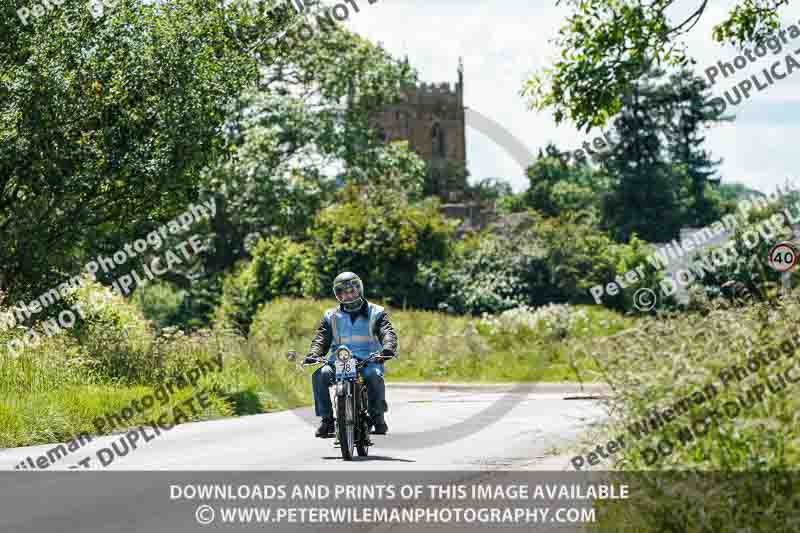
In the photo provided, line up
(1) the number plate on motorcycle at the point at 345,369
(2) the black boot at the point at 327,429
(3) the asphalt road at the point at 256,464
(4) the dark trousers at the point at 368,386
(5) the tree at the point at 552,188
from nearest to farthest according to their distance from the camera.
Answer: (3) the asphalt road at the point at 256,464 → (1) the number plate on motorcycle at the point at 345,369 → (4) the dark trousers at the point at 368,386 → (2) the black boot at the point at 327,429 → (5) the tree at the point at 552,188

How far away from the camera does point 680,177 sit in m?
94.3

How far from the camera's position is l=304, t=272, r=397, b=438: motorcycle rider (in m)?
12.5

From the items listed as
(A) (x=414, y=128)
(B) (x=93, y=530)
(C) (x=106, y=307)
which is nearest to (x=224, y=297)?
(C) (x=106, y=307)

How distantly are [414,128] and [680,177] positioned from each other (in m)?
65.5

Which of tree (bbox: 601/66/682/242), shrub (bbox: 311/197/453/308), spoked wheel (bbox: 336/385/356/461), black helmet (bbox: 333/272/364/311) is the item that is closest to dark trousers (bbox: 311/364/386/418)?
spoked wheel (bbox: 336/385/356/461)

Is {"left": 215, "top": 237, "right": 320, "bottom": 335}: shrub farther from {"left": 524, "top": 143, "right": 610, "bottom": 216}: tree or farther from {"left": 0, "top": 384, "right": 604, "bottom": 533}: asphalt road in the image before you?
{"left": 524, "top": 143, "right": 610, "bottom": 216}: tree

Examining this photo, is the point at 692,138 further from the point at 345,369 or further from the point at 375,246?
the point at 345,369

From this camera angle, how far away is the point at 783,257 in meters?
20.1

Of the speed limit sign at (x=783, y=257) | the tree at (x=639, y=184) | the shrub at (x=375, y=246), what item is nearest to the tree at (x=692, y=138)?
the tree at (x=639, y=184)

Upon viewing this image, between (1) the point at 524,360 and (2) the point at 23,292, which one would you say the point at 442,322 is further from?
(2) the point at 23,292

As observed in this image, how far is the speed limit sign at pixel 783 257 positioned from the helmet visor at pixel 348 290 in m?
9.28

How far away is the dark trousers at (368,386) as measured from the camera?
12453mm

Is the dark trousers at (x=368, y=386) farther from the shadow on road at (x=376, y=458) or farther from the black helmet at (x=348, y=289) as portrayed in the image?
the black helmet at (x=348, y=289)

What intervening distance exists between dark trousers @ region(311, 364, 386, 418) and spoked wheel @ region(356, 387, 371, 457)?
6 cm
